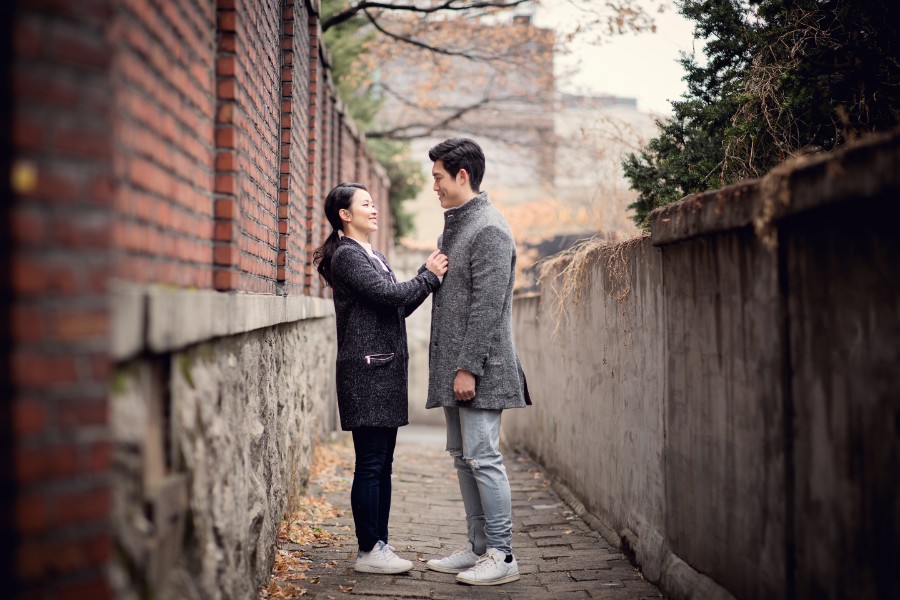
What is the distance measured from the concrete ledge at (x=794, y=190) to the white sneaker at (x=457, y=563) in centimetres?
205

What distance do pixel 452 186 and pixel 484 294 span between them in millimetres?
642

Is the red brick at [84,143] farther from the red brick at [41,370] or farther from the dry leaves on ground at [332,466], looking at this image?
the dry leaves on ground at [332,466]

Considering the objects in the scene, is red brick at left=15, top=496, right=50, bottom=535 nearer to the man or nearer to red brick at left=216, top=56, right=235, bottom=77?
red brick at left=216, top=56, right=235, bottom=77

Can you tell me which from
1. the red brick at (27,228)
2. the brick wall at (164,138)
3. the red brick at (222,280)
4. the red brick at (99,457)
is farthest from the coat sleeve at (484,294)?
the red brick at (27,228)

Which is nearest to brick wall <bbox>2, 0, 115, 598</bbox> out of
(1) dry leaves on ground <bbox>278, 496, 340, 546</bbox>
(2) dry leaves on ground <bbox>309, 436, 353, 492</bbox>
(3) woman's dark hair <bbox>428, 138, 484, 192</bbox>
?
(3) woman's dark hair <bbox>428, 138, 484, 192</bbox>

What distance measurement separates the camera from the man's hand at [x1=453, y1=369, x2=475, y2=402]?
4.25 meters

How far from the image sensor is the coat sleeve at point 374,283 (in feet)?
14.4

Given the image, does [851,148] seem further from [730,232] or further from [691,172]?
[691,172]

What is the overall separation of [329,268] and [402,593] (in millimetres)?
1791

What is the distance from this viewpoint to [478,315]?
4270 mm

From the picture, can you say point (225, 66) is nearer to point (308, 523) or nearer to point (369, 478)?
point (369, 478)

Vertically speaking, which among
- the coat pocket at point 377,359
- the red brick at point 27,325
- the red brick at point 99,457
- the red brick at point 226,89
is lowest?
the red brick at point 99,457

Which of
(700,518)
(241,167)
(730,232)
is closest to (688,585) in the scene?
(700,518)

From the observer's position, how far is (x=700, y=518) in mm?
3814
